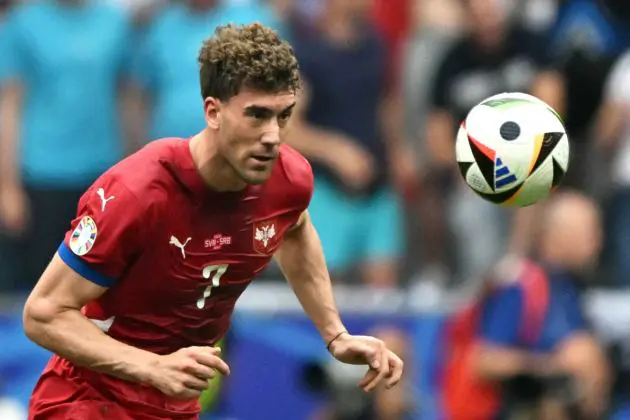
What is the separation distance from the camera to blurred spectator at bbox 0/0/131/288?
10797 mm

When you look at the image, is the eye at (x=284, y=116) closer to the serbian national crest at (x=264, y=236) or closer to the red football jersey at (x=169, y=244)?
the red football jersey at (x=169, y=244)

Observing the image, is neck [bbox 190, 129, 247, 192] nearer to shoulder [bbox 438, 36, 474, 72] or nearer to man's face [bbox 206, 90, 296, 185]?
man's face [bbox 206, 90, 296, 185]

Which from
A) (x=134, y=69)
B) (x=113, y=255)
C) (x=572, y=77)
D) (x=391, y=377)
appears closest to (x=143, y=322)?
(x=113, y=255)

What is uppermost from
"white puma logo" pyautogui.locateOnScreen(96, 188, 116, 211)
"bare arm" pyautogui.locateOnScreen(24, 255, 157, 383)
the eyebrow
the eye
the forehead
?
the forehead

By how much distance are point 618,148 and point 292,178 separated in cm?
542

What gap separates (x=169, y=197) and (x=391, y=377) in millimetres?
1233

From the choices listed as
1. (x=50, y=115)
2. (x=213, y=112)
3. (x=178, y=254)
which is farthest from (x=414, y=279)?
(x=213, y=112)

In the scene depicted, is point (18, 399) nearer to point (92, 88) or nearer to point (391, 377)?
point (92, 88)

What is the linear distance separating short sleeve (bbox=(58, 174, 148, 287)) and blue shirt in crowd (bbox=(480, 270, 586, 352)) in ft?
14.4

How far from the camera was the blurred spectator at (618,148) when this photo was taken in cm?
1116

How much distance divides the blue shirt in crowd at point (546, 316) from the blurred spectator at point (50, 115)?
3.13 metres

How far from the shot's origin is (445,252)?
11.8 metres

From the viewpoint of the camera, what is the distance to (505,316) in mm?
9859

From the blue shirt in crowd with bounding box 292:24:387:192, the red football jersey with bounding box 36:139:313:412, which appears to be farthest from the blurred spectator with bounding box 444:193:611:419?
the red football jersey with bounding box 36:139:313:412
